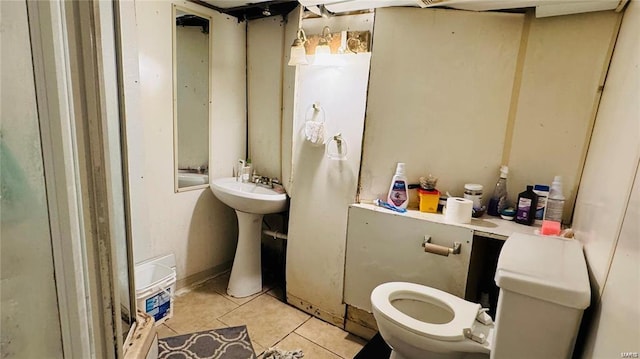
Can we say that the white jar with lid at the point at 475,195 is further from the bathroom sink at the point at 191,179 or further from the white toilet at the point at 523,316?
the bathroom sink at the point at 191,179

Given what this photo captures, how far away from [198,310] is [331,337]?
87 cm

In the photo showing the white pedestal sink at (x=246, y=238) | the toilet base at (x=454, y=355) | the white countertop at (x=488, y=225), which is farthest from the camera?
the white pedestal sink at (x=246, y=238)

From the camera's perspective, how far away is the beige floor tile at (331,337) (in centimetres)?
174

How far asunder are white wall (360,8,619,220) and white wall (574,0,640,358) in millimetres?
138

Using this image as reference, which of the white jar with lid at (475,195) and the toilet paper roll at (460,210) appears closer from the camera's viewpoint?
the toilet paper roll at (460,210)

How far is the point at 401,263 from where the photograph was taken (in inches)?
63.9

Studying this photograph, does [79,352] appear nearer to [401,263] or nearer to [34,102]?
[34,102]

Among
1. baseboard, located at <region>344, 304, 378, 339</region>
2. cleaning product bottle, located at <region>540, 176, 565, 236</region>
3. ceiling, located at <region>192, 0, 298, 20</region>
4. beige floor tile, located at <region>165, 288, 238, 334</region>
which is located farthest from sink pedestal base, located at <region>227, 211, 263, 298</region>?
cleaning product bottle, located at <region>540, 176, 565, 236</region>

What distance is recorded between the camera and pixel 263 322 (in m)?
1.94

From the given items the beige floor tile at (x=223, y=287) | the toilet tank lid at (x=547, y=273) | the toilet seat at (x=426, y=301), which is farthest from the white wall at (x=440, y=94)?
the beige floor tile at (x=223, y=287)

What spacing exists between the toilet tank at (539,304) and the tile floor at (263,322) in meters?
1.05

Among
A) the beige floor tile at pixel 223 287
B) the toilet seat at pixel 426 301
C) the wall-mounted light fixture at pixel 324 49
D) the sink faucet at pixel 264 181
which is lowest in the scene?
the beige floor tile at pixel 223 287

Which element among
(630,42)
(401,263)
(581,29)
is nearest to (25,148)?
(401,263)

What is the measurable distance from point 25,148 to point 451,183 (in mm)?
1666
